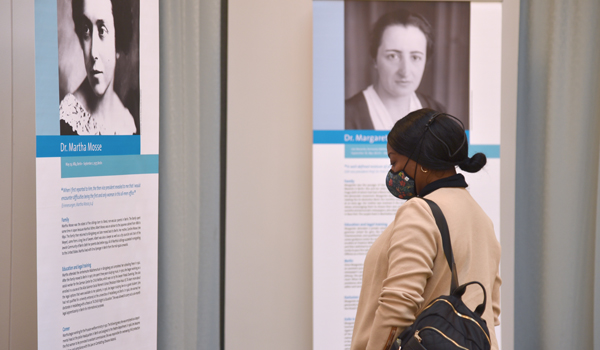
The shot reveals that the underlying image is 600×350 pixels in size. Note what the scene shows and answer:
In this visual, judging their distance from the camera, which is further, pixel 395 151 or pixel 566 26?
pixel 566 26

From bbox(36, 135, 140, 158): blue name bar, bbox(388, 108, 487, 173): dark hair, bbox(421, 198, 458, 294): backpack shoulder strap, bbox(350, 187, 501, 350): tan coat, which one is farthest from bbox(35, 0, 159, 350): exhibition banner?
bbox(421, 198, 458, 294): backpack shoulder strap

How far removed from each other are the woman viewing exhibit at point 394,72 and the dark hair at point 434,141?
51.1 inches

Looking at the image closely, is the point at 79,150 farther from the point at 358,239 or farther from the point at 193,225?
the point at 358,239

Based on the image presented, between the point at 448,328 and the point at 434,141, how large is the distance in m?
0.53

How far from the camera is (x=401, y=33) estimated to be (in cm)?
276

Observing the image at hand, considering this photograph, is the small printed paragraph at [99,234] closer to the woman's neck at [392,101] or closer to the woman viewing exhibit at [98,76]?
the woman viewing exhibit at [98,76]

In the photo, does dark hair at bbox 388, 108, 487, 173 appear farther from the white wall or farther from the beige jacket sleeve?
the white wall

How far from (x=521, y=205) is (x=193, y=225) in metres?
2.00

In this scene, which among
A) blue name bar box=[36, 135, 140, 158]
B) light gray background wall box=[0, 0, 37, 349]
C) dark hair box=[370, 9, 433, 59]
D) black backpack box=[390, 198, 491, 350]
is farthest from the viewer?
dark hair box=[370, 9, 433, 59]

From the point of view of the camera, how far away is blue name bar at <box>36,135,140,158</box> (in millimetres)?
1861

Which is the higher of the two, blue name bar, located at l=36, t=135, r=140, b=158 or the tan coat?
blue name bar, located at l=36, t=135, r=140, b=158

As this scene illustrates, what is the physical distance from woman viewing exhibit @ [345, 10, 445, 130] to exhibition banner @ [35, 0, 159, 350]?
114 centimetres

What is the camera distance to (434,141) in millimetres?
1463

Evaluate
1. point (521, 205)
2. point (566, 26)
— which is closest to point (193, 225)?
point (521, 205)
